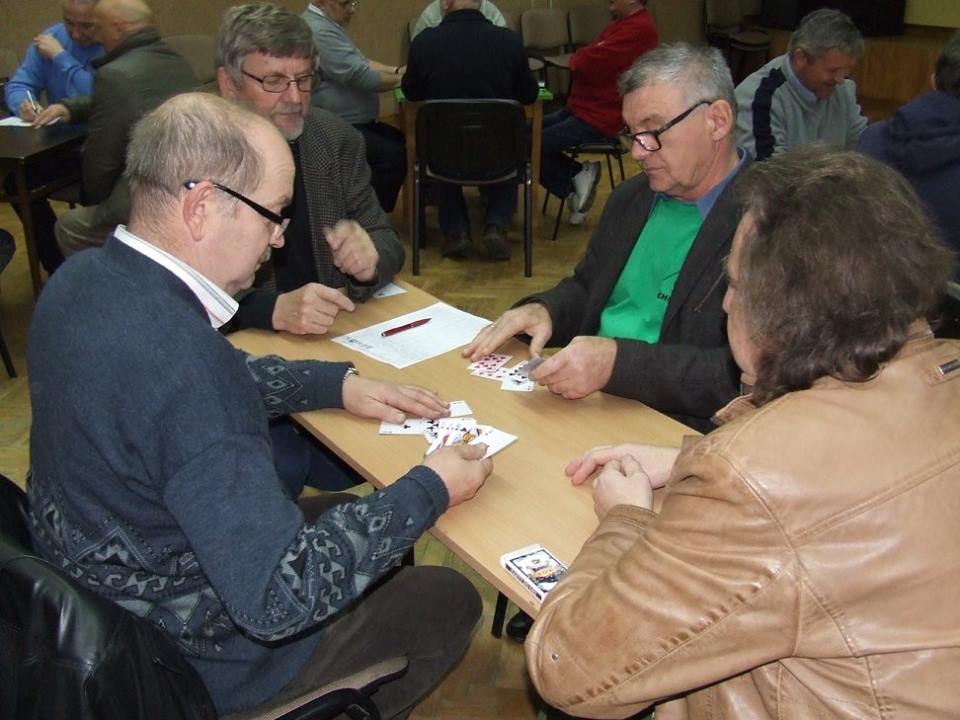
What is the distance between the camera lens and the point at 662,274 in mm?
2215

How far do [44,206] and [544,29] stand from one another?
16.5 ft

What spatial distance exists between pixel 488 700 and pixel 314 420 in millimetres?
898

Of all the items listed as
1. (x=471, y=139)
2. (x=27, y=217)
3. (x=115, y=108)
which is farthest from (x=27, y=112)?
(x=471, y=139)

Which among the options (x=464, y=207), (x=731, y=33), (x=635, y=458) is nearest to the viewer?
(x=635, y=458)

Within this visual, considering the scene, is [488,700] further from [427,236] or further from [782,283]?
[427,236]

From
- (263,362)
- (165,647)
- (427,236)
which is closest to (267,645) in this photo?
(165,647)

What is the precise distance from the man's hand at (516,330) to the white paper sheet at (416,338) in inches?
2.3

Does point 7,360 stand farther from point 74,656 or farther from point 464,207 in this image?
point 74,656

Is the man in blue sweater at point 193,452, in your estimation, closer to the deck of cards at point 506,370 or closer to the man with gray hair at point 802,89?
the deck of cards at point 506,370

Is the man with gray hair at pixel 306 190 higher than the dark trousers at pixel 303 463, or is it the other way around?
the man with gray hair at pixel 306 190

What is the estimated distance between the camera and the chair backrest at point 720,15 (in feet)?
31.1

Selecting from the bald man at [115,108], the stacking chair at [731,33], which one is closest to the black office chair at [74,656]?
the bald man at [115,108]

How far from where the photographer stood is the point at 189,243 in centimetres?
130

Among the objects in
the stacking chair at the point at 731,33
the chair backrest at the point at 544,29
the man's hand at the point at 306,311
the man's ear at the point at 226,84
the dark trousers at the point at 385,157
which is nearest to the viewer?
the man's hand at the point at 306,311
